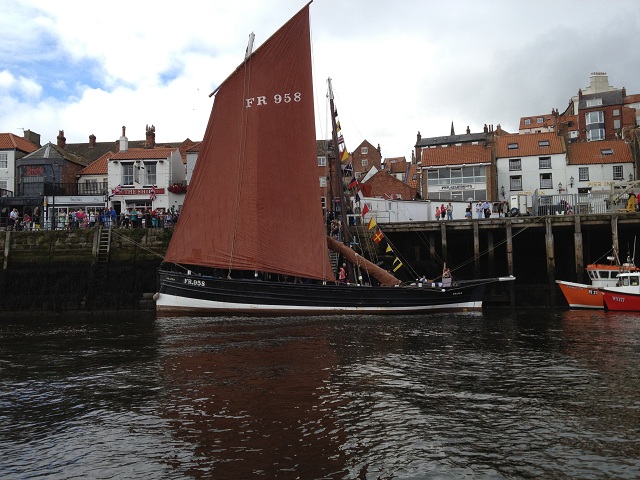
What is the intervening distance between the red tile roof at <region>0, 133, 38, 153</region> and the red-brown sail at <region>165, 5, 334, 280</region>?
33773 millimetres

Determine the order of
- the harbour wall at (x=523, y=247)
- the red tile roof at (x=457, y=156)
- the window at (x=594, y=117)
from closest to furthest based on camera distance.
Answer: the harbour wall at (x=523, y=247) → the red tile roof at (x=457, y=156) → the window at (x=594, y=117)

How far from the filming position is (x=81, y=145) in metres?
64.6

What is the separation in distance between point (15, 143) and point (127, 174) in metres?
13.9

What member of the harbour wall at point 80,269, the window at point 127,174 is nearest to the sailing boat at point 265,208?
the harbour wall at point 80,269

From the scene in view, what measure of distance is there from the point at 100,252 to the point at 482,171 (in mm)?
37584

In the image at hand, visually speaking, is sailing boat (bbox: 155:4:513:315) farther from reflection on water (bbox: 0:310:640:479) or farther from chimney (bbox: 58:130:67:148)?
chimney (bbox: 58:130:67:148)

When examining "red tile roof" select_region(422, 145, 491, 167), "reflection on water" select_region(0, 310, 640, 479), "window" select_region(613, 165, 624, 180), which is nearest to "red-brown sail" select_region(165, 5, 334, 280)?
"reflection on water" select_region(0, 310, 640, 479)

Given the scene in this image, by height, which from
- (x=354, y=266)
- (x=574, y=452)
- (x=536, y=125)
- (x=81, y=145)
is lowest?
(x=574, y=452)

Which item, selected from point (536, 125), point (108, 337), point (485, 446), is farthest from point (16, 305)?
point (536, 125)

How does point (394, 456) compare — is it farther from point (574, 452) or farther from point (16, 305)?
point (16, 305)

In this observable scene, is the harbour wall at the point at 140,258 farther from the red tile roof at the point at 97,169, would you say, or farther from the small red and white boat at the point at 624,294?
the red tile roof at the point at 97,169

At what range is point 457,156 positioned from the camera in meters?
57.3

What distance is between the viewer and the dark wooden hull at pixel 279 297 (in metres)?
28.1

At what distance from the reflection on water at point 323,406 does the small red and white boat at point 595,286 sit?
34.9 feet
